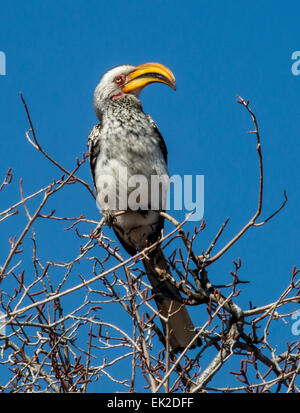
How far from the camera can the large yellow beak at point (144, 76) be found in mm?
6473

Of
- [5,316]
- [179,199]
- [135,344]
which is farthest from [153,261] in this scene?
[5,316]

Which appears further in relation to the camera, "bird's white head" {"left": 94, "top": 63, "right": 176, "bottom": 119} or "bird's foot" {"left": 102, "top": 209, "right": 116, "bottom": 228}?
"bird's white head" {"left": 94, "top": 63, "right": 176, "bottom": 119}

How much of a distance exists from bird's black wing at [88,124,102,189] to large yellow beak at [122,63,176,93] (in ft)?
1.46

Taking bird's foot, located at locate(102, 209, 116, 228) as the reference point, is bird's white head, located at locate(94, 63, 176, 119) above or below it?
above

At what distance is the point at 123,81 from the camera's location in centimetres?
672

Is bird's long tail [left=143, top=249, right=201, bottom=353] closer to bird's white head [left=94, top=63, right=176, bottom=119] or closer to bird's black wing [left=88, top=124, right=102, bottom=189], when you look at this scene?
bird's black wing [left=88, top=124, right=102, bottom=189]

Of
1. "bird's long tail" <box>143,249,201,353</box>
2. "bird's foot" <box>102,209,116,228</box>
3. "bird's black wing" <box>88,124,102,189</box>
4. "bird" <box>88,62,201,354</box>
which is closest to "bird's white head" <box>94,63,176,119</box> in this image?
"bird" <box>88,62,201,354</box>

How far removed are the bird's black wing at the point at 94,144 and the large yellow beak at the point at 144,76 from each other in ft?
1.46

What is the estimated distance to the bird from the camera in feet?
19.6

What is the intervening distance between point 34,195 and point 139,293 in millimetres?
839

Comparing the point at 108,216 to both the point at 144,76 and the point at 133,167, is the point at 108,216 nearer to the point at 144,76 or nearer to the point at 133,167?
the point at 133,167

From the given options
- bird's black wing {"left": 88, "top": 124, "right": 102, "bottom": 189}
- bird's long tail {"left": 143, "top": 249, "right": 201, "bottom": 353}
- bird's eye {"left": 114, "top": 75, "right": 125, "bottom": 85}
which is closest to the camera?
bird's long tail {"left": 143, "top": 249, "right": 201, "bottom": 353}

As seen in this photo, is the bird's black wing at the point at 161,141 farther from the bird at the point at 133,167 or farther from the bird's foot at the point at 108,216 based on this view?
the bird's foot at the point at 108,216
